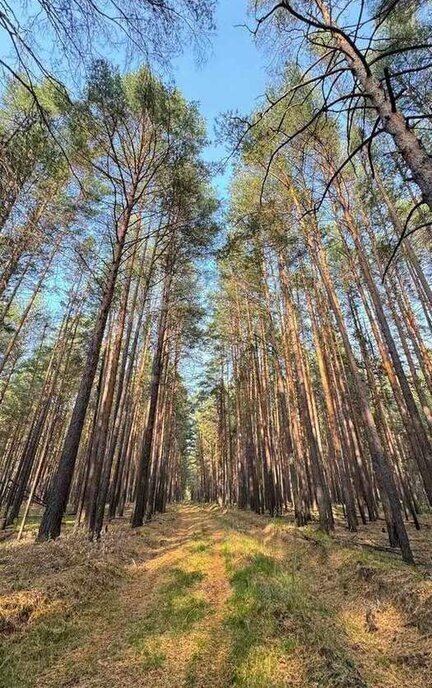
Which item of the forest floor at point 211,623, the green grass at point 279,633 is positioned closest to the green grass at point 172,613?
the forest floor at point 211,623

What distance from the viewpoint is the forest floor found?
3.02m

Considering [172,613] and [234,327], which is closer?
[172,613]

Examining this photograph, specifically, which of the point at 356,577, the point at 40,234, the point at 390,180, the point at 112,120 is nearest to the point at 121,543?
the point at 356,577

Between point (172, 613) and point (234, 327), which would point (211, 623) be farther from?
point (234, 327)

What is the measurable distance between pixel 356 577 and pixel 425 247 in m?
13.7

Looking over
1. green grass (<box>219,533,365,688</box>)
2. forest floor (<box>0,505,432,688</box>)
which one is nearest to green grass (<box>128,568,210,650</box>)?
forest floor (<box>0,505,432,688</box>)

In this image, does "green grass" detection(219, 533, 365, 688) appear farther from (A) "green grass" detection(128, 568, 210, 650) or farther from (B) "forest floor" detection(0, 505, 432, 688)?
(A) "green grass" detection(128, 568, 210, 650)

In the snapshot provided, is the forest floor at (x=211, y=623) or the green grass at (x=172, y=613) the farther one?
the green grass at (x=172, y=613)

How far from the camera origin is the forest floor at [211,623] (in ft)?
9.90

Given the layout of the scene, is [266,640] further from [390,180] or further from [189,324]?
[189,324]

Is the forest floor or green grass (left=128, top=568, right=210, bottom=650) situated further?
green grass (left=128, top=568, right=210, bottom=650)

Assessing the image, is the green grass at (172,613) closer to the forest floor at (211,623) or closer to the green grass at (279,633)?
the forest floor at (211,623)

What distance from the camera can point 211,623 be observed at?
13.3ft

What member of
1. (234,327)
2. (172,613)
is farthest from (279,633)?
(234,327)
